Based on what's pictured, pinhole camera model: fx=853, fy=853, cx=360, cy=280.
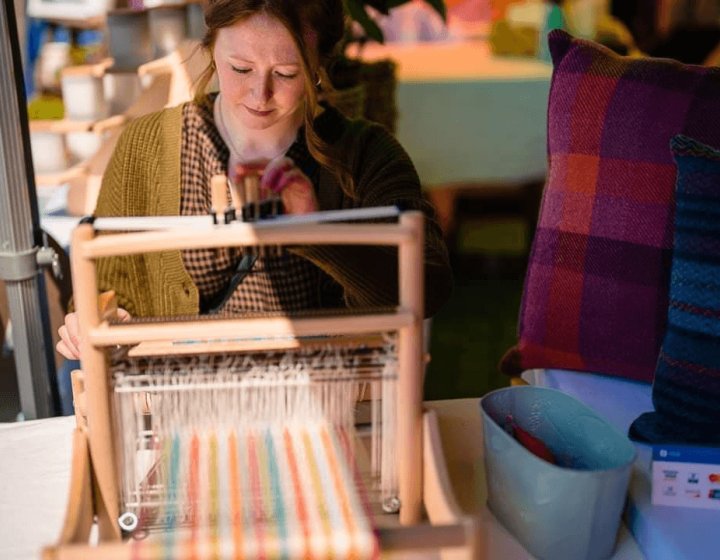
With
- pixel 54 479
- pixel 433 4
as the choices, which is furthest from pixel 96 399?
pixel 433 4

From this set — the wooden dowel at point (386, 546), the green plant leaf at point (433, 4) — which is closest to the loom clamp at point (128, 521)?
the wooden dowel at point (386, 546)

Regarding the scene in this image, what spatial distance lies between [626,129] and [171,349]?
2.42 ft

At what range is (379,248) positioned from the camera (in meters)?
1.09

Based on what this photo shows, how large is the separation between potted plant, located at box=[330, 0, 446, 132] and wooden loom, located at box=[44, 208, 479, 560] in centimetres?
103

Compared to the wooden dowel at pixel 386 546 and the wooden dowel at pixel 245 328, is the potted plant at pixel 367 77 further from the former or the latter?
the wooden dowel at pixel 386 546

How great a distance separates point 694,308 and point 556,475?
32 centimetres

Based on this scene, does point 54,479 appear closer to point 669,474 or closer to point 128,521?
point 128,521

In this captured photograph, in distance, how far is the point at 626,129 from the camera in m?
1.23

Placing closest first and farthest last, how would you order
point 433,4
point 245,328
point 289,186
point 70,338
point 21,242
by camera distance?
point 245,328 → point 289,186 → point 70,338 → point 21,242 → point 433,4

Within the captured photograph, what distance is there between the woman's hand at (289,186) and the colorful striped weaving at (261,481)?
25cm

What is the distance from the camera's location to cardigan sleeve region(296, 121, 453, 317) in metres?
1.03

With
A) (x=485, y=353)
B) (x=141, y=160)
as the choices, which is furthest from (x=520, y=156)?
(x=141, y=160)

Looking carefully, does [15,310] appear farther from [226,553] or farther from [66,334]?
[226,553]

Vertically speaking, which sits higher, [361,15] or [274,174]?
[361,15]
